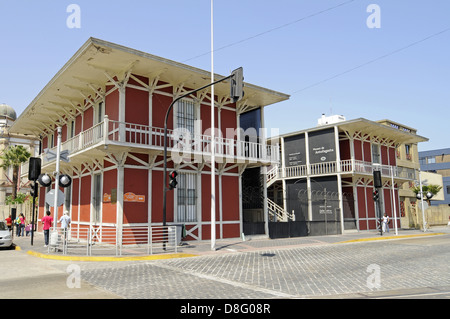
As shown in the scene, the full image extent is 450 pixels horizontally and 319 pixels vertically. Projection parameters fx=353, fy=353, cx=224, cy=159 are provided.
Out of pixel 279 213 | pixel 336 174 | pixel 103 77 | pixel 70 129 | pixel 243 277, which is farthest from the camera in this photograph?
pixel 336 174

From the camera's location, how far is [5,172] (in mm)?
49125

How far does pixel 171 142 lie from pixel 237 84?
6.03 meters

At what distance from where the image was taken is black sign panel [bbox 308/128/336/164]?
30062 millimetres

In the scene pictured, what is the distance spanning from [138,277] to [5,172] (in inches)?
1913

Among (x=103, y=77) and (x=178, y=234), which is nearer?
(x=178, y=234)

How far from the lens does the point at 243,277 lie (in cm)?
978

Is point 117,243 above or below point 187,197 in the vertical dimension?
below

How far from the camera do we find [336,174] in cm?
2930

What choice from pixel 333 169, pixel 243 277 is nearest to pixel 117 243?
pixel 243 277

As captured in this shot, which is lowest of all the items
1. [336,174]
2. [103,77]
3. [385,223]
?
[385,223]

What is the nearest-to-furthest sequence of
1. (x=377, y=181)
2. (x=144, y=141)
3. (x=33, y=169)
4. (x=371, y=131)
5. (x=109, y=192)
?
(x=33, y=169)
(x=109, y=192)
(x=144, y=141)
(x=377, y=181)
(x=371, y=131)

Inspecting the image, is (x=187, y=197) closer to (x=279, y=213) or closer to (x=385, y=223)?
(x=279, y=213)

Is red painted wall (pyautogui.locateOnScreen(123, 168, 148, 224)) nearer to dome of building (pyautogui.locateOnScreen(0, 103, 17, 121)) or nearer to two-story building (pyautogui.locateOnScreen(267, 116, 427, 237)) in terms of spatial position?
two-story building (pyautogui.locateOnScreen(267, 116, 427, 237))
